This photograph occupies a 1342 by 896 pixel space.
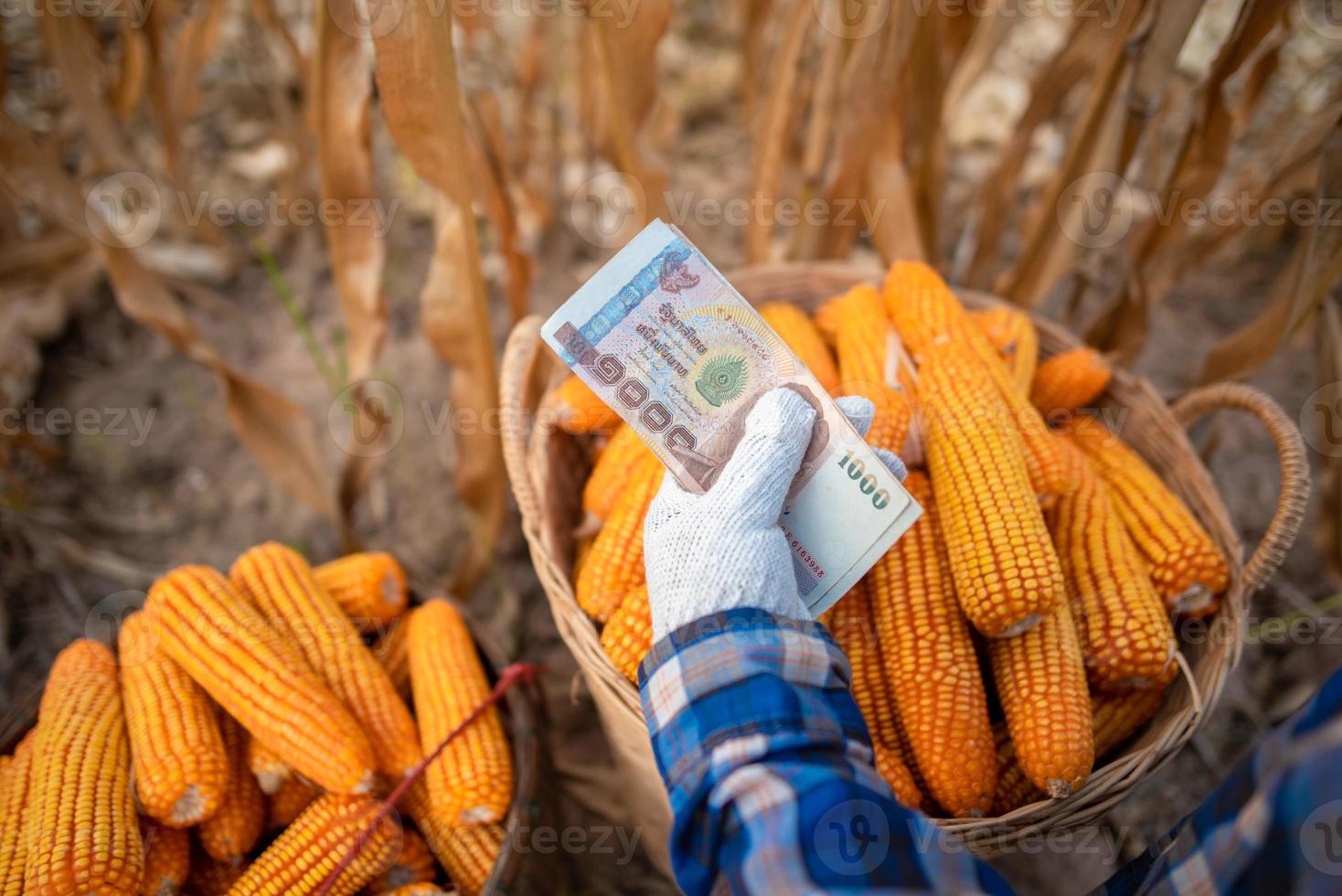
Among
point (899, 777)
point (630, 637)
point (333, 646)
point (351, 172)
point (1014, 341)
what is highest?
point (351, 172)

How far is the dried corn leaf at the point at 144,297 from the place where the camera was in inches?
72.1

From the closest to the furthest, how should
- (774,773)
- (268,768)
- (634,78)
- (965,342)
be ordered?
(774,773) < (268,768) < (965,342) < (634,78)

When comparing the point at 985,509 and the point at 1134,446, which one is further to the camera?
the point at 1134,446

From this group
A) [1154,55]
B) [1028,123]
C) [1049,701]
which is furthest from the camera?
→ [1028,123]

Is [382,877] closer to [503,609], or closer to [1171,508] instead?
[503,609]

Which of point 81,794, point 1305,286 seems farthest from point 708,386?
point 1305,286

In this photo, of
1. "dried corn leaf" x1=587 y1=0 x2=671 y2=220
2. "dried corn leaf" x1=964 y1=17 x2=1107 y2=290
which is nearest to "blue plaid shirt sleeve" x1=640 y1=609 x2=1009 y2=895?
"dried corn leaf" x1=587 y1=0 x2=671 y2=220

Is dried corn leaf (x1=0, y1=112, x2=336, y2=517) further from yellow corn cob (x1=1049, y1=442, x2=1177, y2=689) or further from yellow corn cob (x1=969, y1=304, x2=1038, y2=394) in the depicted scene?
yellow corn cob (x1=1049, y1=442, x2=1177, y2=689)

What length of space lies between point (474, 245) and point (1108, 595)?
57.2 inches

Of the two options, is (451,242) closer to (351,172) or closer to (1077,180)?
(351,172)

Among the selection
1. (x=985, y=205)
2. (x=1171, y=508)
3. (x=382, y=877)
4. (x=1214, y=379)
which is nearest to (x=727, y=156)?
→ (x=985, y=205)

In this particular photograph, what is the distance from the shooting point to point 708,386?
1174 millimetres

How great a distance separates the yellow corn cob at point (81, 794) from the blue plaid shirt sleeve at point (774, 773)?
3.11ft

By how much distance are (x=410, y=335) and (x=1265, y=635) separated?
115 inches
